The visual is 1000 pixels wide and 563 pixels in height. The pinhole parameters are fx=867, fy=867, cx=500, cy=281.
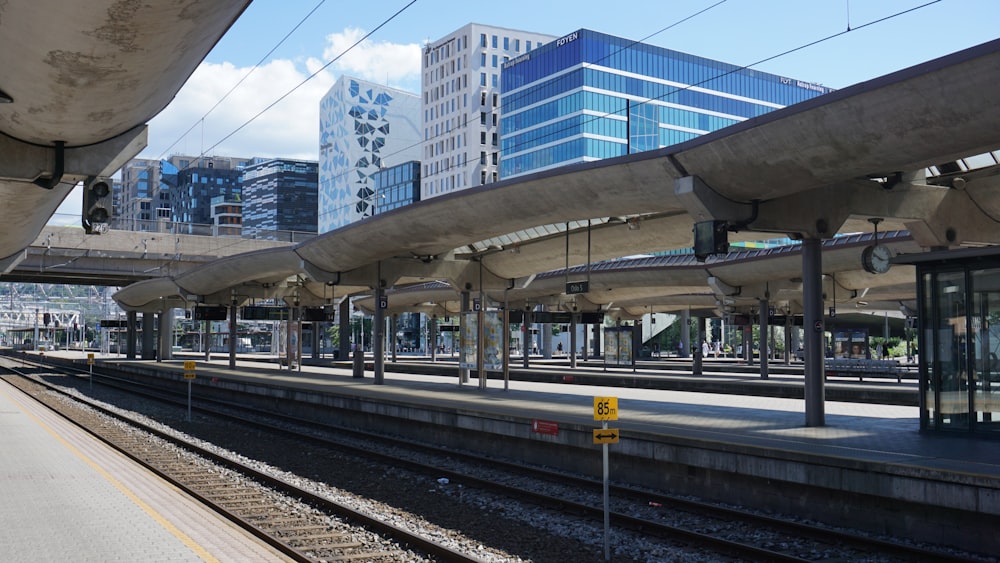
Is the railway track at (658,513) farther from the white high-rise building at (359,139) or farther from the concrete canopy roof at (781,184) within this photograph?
the white high-rise building at (359,139)

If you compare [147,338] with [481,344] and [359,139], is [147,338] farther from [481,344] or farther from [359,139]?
[359,139]

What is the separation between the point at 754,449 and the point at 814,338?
4676 millimetres

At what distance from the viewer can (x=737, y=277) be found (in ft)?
129

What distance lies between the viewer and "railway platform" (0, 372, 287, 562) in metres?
9.32

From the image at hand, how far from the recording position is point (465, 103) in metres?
131

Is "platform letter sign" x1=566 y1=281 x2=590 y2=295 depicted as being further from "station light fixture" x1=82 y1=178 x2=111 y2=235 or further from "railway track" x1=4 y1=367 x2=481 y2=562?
"station light fixture" x1=82 y1=178 x2=111 y2=235

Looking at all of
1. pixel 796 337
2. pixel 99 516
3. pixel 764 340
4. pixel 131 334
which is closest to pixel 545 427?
pixel 99 516

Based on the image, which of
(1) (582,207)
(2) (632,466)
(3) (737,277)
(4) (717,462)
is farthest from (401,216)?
(3) (737,277)

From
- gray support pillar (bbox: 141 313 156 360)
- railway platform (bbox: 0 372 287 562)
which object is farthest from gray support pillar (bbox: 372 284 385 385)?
gray support pillar (bbox: 141 313 156 360)

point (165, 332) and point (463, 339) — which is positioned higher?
point (165, 332)

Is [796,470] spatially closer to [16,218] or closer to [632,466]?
[632,466]

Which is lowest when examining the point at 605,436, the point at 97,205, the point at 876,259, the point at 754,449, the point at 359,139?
the point at 754,449

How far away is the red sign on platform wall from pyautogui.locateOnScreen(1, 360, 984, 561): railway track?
29.8 inches

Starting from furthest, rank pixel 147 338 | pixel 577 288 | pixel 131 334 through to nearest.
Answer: pixel 131 334 < pixel 147 338 < pixel 577 288
